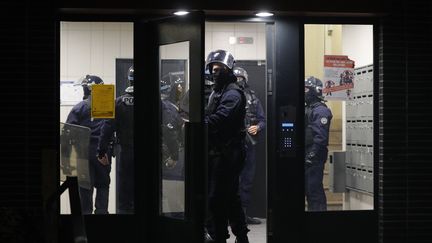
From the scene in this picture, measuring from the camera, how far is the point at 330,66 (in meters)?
7.82

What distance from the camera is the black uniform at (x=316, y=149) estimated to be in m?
7.85

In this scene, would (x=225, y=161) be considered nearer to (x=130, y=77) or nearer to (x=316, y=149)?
(x=316, y=149)

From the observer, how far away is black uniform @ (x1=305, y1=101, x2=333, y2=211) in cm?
785

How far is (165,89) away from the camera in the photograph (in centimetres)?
765

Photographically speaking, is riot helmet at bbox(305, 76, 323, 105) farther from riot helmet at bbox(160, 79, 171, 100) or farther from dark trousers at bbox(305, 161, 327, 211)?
riot helmet at bbox(160, 79, 171, 100)

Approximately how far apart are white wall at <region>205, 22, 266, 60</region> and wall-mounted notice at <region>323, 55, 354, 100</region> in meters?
2.75

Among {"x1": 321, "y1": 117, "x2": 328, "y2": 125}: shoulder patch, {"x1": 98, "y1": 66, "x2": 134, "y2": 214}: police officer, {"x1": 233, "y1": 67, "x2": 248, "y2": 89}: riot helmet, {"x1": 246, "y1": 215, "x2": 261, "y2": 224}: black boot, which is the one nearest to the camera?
{"x1": 98, "y1": 66, "x2": 134, "y2": 214}: police officer

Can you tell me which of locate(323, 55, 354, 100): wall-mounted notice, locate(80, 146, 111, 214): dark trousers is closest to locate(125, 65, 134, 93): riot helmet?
locate(80, 146, 111, 214): dark trousers

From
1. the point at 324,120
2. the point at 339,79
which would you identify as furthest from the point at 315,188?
the point at 339,79

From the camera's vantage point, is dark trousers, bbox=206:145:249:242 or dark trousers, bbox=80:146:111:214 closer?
dark trousers, bbox=80:146:111:214

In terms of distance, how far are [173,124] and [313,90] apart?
1.51 meters

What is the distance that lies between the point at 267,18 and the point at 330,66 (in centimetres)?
83
